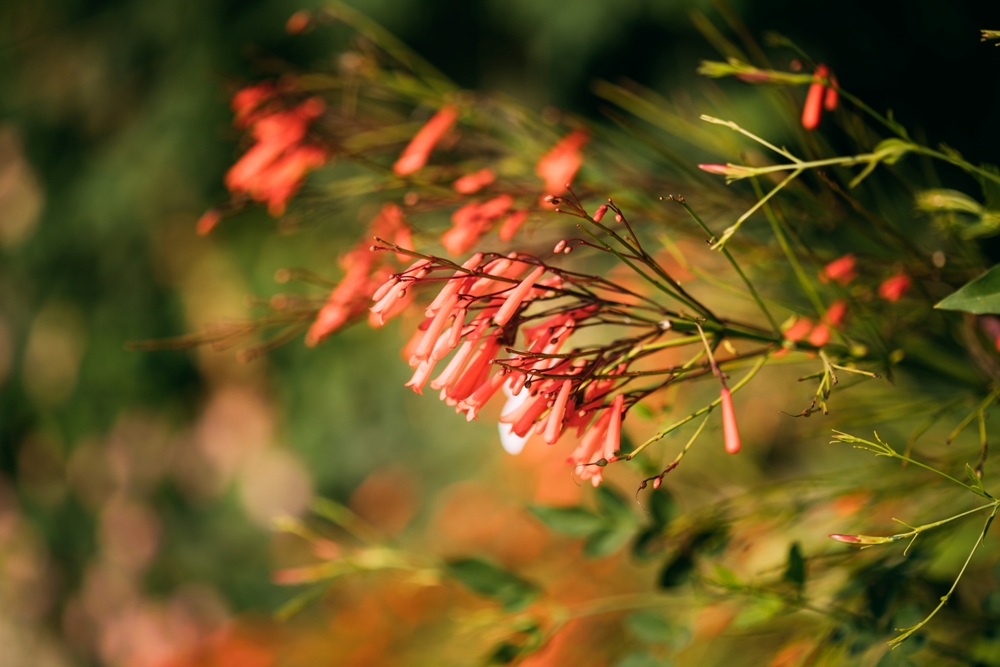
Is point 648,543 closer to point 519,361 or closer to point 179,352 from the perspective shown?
point 519,361

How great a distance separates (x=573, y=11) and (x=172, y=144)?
1176 mm

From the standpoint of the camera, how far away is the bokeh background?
5.54ft

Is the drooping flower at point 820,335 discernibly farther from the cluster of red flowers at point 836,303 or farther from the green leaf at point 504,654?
the green leaf at point 504,654

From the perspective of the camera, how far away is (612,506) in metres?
0.43

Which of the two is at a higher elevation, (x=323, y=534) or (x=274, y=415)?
(x=323, y=534)

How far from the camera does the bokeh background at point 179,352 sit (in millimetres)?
1688

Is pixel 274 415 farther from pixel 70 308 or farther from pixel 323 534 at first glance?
pixel 323 534

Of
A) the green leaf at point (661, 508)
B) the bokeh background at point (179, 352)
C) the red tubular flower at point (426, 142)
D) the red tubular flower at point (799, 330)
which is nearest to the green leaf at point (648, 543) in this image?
the green leaf at point (661, 508)

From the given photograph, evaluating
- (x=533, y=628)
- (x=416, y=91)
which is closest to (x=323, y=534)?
(x=533, y=628)

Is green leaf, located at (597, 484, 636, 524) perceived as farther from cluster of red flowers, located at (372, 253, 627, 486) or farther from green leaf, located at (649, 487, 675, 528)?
cluster of red flowers, located at (372, 253, 627, 486)

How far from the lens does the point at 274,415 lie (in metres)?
2.49

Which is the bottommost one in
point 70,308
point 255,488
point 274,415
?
point 255,488

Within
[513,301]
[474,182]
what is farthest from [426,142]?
[513,301]

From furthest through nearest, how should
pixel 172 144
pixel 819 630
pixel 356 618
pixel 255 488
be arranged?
pixel 255 488 → pixel 172 144 → pixel 356 618 → pixel 819 630
